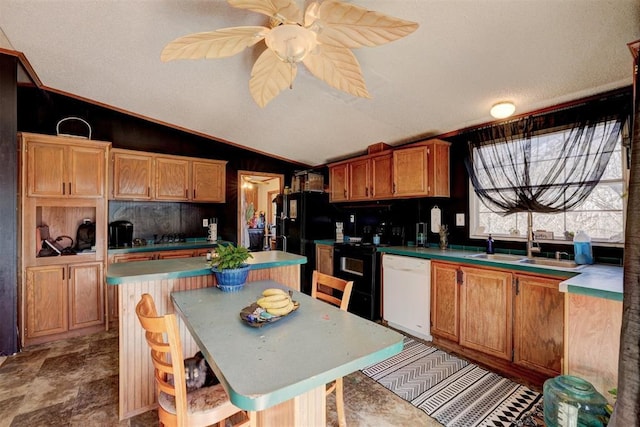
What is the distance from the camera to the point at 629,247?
800 millimetres

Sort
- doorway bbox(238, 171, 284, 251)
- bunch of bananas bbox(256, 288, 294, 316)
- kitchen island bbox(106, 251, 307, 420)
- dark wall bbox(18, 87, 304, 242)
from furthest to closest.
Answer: doorway bbox(238, 171, 284, 251), dark wall bbox(18, 87, 304, 242), kitchen island bbox(106, 251, 307, 420), bunch of bananas bbox(256, 288, 294, 316)

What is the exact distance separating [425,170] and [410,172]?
0.63 feet

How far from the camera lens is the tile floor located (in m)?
1.88

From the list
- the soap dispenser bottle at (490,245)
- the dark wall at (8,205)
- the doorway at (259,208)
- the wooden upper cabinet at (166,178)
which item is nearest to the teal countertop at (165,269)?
the dark wall at (8,205)

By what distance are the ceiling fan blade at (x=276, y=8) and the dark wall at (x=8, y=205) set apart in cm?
303

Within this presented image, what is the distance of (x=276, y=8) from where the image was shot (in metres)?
1.30

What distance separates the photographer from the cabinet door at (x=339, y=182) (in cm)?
446

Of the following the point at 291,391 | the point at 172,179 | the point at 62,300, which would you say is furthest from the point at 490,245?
the point at 62,300

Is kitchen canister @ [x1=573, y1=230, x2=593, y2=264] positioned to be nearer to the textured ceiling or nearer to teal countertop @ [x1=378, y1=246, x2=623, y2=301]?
teal countertop @ [x1=378, y1=246, x2=623, y2=301]

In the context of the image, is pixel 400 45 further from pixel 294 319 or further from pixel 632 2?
pixel 294 319

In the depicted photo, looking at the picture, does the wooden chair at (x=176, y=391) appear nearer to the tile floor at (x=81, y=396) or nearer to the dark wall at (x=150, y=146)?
the tile floor at (x=81, y=396)

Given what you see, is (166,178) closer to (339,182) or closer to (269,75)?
(339,182)

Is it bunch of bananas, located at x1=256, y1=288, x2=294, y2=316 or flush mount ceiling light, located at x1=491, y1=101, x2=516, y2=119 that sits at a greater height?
flush mount ceiling light, located at x1=491, y1=101, x2=516, y2=119

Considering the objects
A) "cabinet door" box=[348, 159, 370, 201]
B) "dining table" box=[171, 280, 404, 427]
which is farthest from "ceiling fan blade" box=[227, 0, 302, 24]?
"cabinet door" box=[348, 159, 370, 201]
